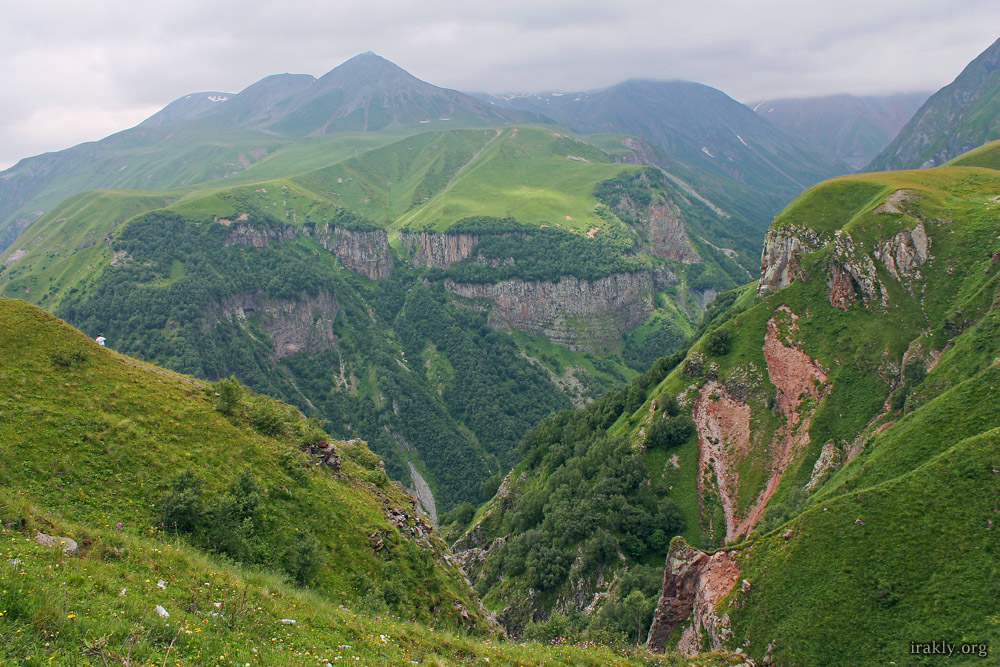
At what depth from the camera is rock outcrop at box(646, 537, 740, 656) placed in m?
39.0

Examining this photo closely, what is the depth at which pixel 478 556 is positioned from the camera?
98.6m

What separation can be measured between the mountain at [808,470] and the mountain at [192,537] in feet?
44.0

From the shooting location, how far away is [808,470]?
65.6 meters

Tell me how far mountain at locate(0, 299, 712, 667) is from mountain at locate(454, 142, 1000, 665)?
13.4 meters

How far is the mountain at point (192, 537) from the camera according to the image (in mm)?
16172

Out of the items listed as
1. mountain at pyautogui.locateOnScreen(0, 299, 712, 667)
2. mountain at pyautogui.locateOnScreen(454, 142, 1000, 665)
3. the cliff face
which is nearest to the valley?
mountain at pyautogui.locateOnScreen(0, 299, 712, 667)

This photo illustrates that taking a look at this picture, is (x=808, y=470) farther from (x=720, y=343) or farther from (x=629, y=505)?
(x=720, y=343)

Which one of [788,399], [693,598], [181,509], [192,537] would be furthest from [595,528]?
[181,509]

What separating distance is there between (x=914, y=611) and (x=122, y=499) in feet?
151

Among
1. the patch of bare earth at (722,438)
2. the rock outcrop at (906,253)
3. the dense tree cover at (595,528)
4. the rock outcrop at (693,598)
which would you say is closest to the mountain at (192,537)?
the rock outcrop at (693,598)

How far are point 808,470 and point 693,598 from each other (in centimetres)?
3322

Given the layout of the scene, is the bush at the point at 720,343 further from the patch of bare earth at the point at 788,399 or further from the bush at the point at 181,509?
the bush at the point at 181,509

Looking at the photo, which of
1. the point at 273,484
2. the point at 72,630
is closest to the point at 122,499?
the point at 273,484

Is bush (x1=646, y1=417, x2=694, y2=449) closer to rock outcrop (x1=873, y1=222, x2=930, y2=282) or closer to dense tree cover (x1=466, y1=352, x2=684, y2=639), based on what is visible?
dense tree cover (x1=466, y1=352, x2=684, y2=639)
